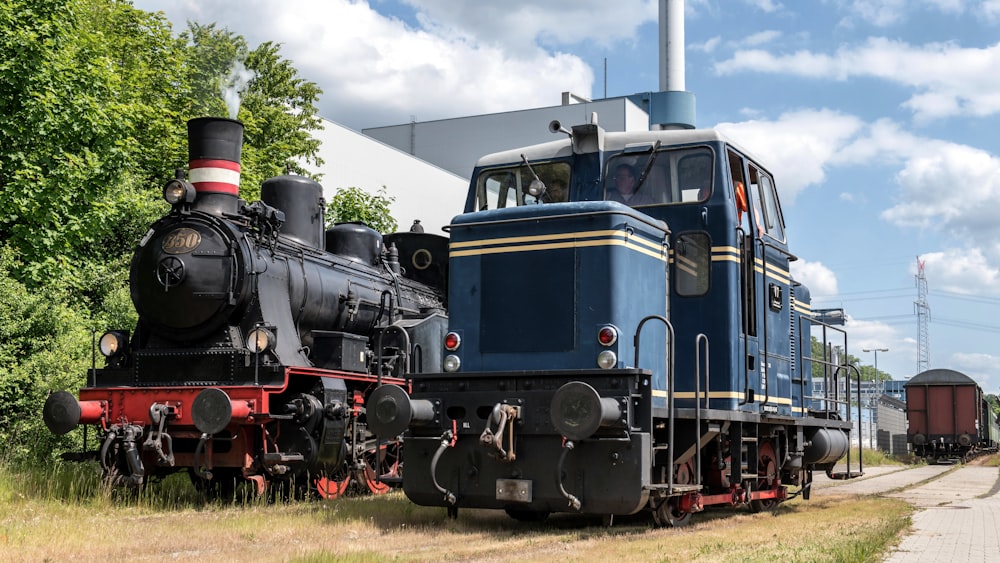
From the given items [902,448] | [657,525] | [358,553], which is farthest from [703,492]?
[902,448]

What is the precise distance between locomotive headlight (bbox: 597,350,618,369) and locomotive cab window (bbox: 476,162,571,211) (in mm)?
1885

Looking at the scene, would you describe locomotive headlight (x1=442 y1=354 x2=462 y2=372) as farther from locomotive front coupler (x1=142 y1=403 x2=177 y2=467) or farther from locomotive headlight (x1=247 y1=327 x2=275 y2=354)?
locomotive front coupler (x1=142 y1=403 x2=177 y2=467)

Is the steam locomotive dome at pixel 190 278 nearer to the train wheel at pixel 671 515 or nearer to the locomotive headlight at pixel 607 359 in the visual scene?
the locomotive headlight at pixel 607 359

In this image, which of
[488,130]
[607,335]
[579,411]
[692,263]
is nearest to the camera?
[579,411]

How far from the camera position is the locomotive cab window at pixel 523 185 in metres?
9.77

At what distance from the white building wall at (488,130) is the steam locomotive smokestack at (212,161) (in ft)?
104

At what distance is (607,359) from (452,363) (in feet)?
4.91

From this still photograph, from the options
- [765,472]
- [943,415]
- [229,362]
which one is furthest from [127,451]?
[943,415]

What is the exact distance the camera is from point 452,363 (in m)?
9.12

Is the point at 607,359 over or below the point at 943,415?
over

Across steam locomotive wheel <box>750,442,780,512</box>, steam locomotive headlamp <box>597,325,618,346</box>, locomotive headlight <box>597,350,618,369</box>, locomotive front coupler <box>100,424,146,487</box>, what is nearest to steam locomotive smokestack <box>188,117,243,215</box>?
locomotive front coupler <box>100,424,146,487</box>

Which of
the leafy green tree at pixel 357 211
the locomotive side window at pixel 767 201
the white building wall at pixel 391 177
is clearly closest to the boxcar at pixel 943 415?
the white building wall at pixel 391 177

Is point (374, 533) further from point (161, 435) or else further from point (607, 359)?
point (161, 435)

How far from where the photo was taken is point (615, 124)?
44.9 metres
